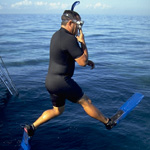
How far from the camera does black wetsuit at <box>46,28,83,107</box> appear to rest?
12.4 feet

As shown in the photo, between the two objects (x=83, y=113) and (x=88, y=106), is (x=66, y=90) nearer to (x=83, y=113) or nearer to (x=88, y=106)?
(x=88, y=106)

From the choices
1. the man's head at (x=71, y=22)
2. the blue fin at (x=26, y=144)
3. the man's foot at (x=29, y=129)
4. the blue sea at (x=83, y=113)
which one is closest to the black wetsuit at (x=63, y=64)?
the man's head at (x=71, y=22)

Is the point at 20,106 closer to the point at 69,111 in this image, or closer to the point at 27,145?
the point at 69,111

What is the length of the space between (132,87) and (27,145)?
18.1 ft

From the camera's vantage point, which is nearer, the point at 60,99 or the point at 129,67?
the point at 60,99

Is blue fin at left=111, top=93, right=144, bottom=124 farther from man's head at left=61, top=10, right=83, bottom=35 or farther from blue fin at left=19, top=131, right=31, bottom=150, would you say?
man's head at left=61, top=10, right=83, bottom=35

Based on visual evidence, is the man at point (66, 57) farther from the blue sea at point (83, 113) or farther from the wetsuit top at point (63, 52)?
the blue sea at point (83, 113)

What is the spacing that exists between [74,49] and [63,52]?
25 cm

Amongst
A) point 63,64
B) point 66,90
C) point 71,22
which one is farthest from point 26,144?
point 71,22

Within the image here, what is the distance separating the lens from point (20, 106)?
7066 mm

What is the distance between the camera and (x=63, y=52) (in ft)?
12.8

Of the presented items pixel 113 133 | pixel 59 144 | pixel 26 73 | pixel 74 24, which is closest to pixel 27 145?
pixel 59 144

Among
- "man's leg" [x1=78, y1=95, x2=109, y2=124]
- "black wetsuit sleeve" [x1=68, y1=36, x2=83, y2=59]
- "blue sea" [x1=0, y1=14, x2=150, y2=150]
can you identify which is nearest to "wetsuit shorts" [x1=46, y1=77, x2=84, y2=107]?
"man's leg" [x1=78, y1=95, x2=109, y2=124]

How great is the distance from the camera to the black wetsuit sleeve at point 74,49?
3.74 meters
